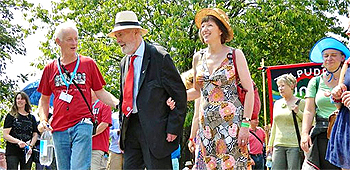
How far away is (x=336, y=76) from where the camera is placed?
269 inches

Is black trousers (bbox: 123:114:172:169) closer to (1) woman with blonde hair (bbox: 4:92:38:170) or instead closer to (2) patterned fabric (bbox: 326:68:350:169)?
(2) patterned fabric (bbox: 326:68:350:169)

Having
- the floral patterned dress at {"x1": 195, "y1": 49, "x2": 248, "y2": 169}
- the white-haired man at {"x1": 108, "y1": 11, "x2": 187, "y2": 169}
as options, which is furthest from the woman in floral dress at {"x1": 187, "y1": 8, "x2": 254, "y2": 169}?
the white-haired man at {"x1": 108, "y1": 11, "x2": 187, "y2": 169}

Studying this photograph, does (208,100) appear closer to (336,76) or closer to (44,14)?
(336,76)

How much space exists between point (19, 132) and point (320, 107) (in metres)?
6.70

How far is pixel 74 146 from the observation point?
6750 mm

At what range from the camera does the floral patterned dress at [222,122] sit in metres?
6.05

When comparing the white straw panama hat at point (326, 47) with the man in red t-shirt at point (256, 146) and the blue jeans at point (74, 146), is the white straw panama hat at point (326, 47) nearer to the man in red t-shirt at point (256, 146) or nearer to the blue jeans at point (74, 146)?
the blue jeans at point (74, 146)

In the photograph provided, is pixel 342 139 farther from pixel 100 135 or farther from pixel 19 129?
pixel 19 129

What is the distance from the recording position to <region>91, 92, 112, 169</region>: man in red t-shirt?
10.1 m

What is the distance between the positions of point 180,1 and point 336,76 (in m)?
18.9

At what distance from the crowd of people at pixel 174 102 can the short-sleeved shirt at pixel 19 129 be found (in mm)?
4770

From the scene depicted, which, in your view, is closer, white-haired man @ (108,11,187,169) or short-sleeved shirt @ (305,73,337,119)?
white-haired man @ (108,11,187,169)

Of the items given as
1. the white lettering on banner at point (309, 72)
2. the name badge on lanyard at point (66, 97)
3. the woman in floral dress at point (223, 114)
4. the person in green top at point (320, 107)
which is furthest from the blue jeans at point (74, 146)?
the white lettering on banner at point (309, 72)

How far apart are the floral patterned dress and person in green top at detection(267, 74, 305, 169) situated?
106 inches
